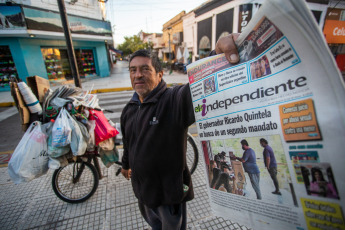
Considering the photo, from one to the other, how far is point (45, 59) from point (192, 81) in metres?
16.4

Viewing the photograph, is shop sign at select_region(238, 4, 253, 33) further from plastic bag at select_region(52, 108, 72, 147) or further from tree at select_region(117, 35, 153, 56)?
tree at select_region(117, 35, 153, 56)

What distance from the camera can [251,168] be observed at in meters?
0.71

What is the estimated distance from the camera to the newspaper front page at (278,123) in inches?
19.2

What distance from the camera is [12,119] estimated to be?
648 centimetres

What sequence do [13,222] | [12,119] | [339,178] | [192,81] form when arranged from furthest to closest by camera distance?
[12,119] → [13,222] → [192,81] → [339,178]

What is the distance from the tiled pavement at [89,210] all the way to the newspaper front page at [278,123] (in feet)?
4.77

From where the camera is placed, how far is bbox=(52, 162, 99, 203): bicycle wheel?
234 cm

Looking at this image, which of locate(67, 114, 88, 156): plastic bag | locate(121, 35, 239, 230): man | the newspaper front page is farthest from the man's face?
locate(67, 114, 88, 156): plastic bag

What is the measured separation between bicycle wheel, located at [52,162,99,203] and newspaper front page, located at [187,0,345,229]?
217 centimetres

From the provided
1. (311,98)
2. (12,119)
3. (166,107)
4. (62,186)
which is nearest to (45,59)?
(12,119)

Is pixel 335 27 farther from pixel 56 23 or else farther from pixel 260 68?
pixel 56 23

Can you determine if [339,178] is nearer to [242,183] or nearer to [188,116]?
[242,183]

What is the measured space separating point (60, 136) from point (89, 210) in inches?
41.9

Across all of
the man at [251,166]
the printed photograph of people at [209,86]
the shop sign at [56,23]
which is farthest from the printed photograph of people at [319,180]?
the shop sign at [56,23]
